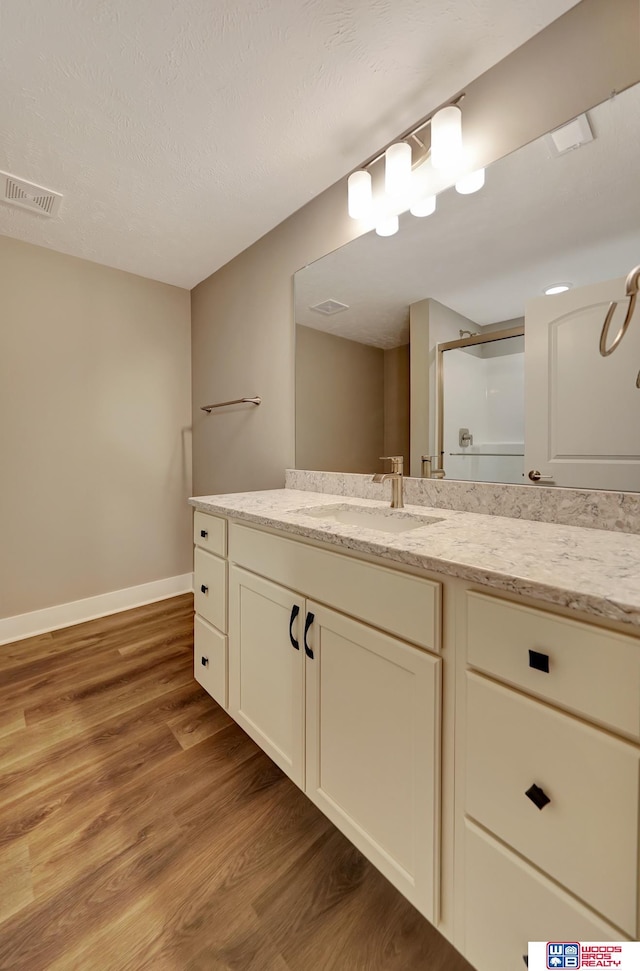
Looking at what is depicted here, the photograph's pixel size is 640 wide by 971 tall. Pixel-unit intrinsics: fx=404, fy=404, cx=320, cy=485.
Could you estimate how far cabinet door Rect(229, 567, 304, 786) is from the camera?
44.6 inches

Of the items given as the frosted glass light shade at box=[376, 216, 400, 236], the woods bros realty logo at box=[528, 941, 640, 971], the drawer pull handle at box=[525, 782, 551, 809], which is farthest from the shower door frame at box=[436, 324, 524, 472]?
the woods bros realty logo at box=[528, 941, 640, 971]

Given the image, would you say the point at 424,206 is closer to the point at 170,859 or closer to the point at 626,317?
the point at 626,317

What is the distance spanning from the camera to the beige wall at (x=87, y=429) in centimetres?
227

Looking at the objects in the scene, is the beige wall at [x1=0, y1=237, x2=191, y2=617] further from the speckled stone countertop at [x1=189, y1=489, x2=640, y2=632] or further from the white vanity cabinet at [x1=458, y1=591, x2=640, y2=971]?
the white vanity cabinet at [x1=458, y1=591, x2=640, y2=971]

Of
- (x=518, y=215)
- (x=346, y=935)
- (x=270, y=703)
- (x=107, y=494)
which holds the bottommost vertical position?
(x=346, y=935)

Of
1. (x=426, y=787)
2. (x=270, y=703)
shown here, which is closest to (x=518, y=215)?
(x=426, y=787)

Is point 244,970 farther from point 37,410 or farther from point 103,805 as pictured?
point 37,410

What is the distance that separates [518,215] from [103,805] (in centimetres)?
217

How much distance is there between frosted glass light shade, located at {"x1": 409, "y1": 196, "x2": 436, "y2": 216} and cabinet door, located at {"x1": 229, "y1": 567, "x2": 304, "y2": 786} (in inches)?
53.6

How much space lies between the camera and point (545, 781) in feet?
2.08

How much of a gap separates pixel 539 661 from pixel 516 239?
1187 millimetres

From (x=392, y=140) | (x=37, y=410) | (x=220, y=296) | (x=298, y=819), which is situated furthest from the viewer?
(x=220, y=296)

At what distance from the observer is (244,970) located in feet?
2.73

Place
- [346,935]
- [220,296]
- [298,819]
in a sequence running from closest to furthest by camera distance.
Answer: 1. [346,935]
2. [298,819]
3. [220,296]
